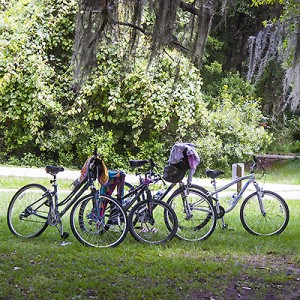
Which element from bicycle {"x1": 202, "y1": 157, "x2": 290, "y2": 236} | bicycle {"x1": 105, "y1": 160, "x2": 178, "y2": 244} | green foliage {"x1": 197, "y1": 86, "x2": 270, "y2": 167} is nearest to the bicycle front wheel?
bicycle {"x1": 202, "y1": 157, "x2": 290, "y2": 236}

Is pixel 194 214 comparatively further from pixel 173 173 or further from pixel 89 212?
pixel 89 212

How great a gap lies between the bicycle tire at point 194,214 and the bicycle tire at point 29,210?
157 centimetres

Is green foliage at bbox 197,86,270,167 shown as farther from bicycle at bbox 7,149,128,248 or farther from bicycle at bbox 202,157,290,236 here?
bicycle at bbox 7,149,128,248

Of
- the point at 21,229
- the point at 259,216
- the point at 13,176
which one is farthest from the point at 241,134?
the point at 21,229

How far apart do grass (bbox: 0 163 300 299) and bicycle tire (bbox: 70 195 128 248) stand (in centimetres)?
14

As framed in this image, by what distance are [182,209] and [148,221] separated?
70 cm

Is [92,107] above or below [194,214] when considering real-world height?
above

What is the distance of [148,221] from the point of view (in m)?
7.08

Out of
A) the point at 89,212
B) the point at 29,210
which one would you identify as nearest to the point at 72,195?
the point at 89,212

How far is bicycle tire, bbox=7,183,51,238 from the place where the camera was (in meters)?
7.18

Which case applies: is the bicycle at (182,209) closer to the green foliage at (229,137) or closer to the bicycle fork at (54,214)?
the bicycle fork at (54,214)

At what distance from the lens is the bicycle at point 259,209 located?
786cm

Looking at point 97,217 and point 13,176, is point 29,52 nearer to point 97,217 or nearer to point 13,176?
point 13,176

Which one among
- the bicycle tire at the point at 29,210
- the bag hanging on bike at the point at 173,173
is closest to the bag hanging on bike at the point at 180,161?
the bag hanging on bike at the point at 173,173
